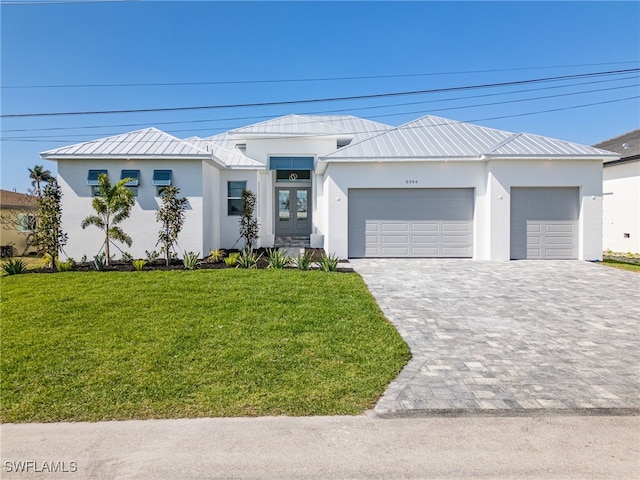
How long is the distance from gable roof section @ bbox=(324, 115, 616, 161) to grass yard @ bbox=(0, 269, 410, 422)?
7.49m

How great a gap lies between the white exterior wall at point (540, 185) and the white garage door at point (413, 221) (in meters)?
0.92

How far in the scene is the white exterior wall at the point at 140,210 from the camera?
44.3 ft

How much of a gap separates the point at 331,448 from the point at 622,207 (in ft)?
76.8

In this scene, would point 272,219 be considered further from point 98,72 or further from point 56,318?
point 56,318

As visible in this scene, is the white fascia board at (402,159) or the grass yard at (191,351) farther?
the white fascia board at (402,159)

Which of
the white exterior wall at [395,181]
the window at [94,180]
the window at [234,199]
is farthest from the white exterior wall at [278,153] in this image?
the window at [94,180]

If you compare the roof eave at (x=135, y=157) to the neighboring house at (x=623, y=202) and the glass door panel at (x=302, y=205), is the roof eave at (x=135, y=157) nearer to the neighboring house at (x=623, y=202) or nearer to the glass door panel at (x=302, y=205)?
the glass door panel at (x=302, y=205)

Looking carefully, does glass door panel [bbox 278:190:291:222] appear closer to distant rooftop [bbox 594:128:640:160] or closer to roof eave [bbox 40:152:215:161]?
roof eave [bbox 40:152:215:161]

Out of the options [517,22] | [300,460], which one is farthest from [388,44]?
[300,460]

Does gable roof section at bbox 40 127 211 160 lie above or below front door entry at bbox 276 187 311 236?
above

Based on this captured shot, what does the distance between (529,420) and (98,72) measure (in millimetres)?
A: 21217

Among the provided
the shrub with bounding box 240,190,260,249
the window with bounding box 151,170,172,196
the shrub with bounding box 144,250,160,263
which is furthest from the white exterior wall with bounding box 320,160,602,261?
the shrub with bounding box 144,250,160,263

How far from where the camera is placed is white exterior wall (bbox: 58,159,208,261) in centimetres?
1352

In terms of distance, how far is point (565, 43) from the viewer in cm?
1554
